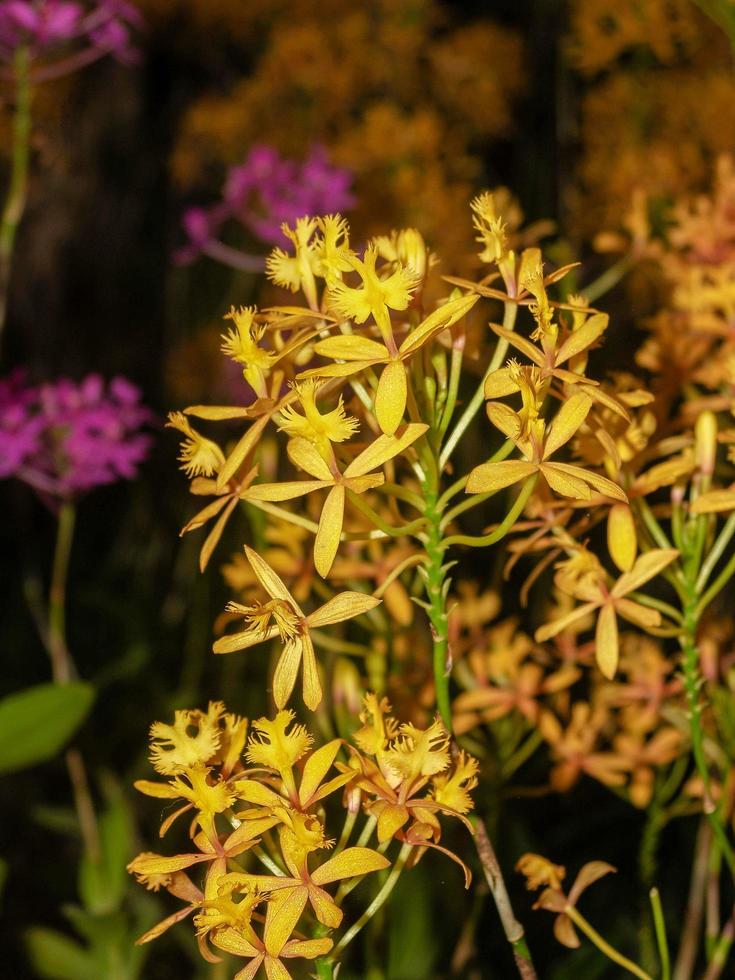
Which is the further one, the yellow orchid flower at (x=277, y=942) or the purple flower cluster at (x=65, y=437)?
the purple flower cluster at (x=65, y=437)

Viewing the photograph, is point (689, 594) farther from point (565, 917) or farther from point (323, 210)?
point (323, 210)

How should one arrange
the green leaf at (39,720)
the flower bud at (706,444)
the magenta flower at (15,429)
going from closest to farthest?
the flower bud at (706,444) < the green leaf at (39,720) < the magenta flower at (15,429)

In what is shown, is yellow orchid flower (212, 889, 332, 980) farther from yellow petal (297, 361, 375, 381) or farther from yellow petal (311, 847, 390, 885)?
yellow petal (297, 361, 375, 381)

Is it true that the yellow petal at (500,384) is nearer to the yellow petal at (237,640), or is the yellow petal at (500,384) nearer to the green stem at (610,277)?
the yellow petal at (237,640)

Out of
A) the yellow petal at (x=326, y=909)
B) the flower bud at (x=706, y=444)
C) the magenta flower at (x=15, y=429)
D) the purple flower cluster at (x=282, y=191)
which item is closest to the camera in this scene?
the yellow petal at (x=326, y=909)

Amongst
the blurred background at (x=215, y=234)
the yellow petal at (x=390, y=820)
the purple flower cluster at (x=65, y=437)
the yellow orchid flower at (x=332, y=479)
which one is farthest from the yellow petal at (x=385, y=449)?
the purple flower cluster at (x=65, y=437)

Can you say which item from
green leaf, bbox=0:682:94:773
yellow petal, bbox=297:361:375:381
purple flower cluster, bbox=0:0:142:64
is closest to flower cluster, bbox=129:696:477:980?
yellow petal, bbox=297:361:375:381

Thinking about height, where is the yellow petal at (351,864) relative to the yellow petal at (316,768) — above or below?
below
